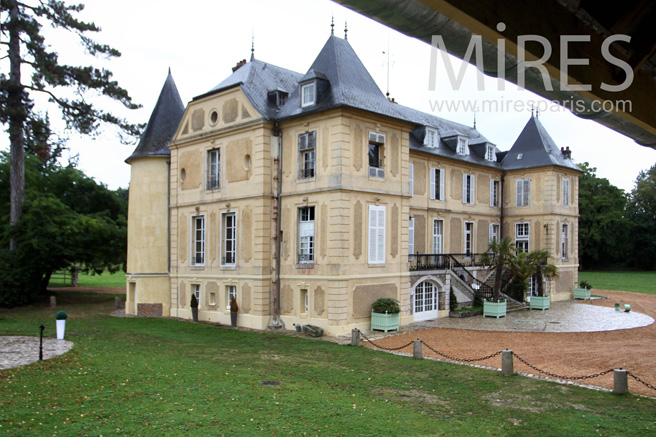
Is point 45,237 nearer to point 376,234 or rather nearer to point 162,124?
point 162,124

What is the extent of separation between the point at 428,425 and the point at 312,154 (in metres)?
13.4

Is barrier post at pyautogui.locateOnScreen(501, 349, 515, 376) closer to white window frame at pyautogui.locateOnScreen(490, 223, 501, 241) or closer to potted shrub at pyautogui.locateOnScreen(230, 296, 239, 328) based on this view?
potted shrub at pyautogui.locateOnScreen(230, 296, 239, 328)

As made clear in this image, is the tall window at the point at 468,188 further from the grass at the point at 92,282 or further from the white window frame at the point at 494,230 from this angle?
the grass at the point at 92,282

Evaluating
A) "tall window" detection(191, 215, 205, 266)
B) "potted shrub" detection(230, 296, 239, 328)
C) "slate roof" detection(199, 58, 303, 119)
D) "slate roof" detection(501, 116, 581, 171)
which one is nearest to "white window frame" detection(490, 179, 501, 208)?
"slate roof" detection(501, 116, 581, 171)

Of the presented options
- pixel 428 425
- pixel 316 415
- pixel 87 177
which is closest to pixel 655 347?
pixel 428 425

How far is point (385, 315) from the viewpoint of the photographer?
19.6 m

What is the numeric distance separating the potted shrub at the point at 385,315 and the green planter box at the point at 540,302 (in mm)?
10911

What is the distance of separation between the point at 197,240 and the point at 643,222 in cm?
5943

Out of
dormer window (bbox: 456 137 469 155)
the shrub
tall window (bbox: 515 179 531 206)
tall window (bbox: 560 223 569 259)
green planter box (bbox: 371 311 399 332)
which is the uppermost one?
dormer window (bbox: 456 137 469 155)

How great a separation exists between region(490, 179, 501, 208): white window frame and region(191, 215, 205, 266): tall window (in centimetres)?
1818

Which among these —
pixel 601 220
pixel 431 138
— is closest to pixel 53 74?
pixel 431 138

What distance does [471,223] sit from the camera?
104ft

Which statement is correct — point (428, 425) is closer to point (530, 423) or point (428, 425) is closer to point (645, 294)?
point (530, 423)

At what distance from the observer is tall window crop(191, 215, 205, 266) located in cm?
2442
